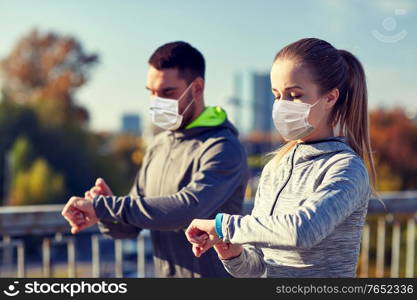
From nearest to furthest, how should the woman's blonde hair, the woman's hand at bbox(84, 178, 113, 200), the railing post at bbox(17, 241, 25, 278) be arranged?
1. the woman's blonde hair
2. the woman's hand at bbox(84, 178, 113, 200)
3. the railing post at bbox(17, 241, 25, 278)

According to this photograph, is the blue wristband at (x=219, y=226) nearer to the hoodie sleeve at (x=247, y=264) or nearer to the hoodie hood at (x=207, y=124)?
the hoodie sleeve at (x=247, y=264)

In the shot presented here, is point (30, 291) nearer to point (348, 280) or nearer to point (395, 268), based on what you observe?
point (348, 280)

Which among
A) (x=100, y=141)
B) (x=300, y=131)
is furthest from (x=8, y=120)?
(x=300, y=131)

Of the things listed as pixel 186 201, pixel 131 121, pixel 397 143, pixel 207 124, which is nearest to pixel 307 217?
pixel 186 201

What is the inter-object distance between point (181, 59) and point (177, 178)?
0.53m

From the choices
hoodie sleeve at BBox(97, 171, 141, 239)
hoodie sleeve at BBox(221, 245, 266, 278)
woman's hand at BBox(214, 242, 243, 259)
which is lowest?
hoodie sleeve at BBox(97, 171, 141, 239)

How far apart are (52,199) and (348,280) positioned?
1035 inches

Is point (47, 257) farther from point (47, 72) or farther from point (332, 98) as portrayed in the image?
point (47, 72)

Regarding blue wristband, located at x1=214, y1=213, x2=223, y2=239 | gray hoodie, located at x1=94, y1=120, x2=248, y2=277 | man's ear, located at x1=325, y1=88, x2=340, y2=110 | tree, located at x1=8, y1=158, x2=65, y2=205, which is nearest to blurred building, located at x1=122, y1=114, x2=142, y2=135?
tree, located at x1=8, y1=158, x2=65, y2=205

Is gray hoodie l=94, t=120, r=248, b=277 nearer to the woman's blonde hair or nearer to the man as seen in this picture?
the man

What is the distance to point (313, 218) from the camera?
1495 mm

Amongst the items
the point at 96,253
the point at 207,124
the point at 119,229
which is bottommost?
the point at 96,253

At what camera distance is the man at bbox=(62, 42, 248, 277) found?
2.27 meters

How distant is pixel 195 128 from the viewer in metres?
2.58
